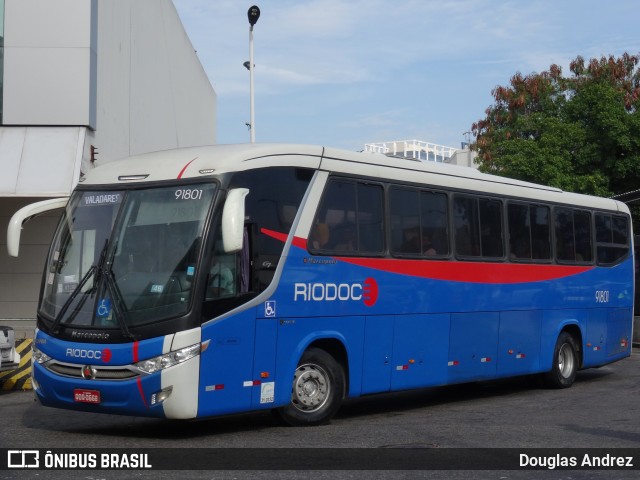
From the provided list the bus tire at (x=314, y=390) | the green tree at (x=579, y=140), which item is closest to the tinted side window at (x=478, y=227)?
the bus tire at (x=314, y=390)

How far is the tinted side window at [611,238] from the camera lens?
18.5 metres

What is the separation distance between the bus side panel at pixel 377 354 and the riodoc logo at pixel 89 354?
11.5 ft

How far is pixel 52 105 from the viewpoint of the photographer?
70.7ft

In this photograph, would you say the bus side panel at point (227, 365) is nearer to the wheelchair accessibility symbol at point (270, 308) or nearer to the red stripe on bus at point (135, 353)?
the wheelchair accessibility symbol at point (270, 308)

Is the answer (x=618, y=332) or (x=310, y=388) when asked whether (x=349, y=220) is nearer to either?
(x=310, y=388)

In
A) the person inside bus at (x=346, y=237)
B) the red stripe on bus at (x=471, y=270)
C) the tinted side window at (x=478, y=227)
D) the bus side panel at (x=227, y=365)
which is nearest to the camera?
the bus side panel at (x=227, y=365)

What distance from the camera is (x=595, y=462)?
9.27 m

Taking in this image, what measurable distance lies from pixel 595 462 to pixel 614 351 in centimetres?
1009

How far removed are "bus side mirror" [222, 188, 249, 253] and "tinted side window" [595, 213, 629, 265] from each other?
989cm

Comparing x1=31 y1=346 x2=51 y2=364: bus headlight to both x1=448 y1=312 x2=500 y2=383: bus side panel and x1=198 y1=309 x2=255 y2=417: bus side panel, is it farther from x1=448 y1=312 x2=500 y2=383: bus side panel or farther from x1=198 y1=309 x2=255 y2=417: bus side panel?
x1=448 y1=312 x2=500 y2=383: bus side panel

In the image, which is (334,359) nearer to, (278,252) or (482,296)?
(278,252)

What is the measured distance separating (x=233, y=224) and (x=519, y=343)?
7.23m

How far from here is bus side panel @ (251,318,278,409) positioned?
11.0 m

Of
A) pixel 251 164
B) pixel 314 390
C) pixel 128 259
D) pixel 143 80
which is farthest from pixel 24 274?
pixel 251 164
